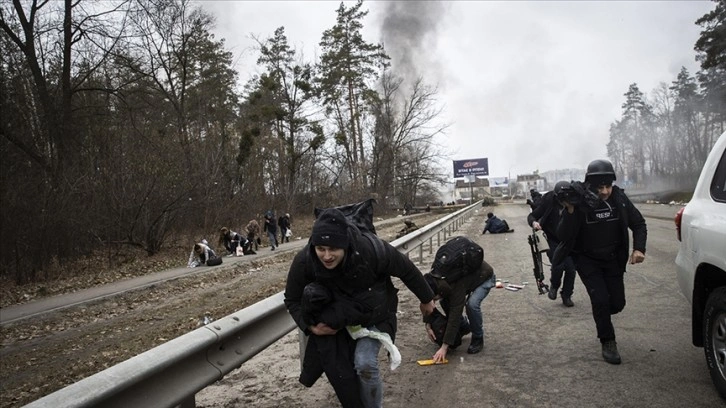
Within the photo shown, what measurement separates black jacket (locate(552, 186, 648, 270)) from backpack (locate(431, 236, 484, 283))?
813mm

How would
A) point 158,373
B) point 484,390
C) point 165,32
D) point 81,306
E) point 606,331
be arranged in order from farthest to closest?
point 165,32, point 81,306, point 606,331, point 484,390, point 158,373

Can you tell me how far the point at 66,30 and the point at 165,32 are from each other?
798 centimetres

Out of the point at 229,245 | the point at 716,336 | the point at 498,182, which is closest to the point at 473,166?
the point at 498,182

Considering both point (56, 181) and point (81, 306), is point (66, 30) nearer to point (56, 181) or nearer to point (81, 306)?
point (56, 181)

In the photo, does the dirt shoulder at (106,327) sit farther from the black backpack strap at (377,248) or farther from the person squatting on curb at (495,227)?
the person squatting on curb at (495,227)

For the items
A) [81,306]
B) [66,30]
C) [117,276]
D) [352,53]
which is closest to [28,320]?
[81,306]

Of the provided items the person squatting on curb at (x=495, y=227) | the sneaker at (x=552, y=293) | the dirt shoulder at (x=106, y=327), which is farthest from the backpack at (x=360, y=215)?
the person squatting on curb at (x=495, y=227)

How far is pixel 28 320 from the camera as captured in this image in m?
9.23

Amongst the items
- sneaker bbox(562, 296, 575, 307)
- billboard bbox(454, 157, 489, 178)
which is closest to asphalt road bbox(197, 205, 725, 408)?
sneaker bbox(562, 296, 575, 307)

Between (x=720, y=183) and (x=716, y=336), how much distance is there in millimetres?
1105

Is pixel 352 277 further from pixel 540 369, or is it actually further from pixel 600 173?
pixel 600 173

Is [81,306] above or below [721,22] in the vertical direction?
below

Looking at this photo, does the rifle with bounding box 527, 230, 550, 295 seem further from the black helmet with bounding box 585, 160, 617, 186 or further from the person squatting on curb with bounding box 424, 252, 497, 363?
the black helmet with bounding box 585, 160, 617, 186

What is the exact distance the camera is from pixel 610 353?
14.2 ft
